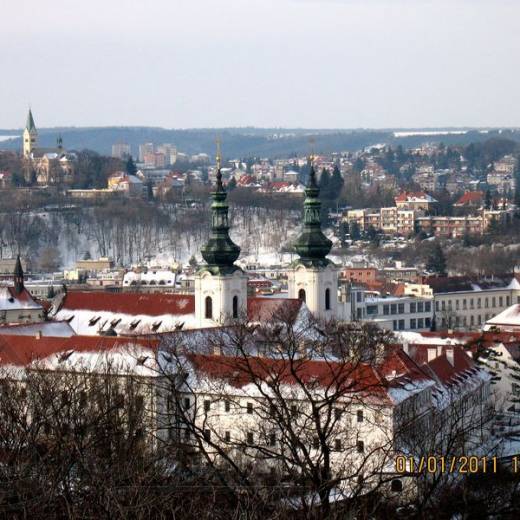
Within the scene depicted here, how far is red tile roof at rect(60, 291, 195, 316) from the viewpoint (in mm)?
52188

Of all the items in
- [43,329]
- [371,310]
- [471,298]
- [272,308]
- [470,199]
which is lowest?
[470,199]

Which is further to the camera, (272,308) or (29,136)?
(29,136)

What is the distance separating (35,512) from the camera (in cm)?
2289

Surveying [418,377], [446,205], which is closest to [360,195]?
[446,205]

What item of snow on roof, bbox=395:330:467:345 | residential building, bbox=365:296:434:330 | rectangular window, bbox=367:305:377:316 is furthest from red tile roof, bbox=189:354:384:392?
residential building, bbox=365:296:434:330

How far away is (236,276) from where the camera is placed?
51344 mm

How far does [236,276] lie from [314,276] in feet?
7.46

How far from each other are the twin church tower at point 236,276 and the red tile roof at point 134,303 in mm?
1007

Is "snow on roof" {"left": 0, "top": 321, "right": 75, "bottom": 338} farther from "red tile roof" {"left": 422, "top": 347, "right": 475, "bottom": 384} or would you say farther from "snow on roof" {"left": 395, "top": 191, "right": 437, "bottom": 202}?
"snow on roof" {"left": 395, "top": 191, "right": 437, "bottom": 202}

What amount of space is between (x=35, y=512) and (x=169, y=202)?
116 m

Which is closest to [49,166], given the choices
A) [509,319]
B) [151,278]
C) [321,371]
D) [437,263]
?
[437,263]

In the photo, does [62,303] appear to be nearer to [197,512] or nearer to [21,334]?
[21,334]

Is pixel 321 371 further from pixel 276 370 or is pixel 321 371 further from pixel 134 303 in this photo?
pixel 134 303

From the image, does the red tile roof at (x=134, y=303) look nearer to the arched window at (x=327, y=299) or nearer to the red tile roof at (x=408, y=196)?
the arched window at (x=327, y=299)
